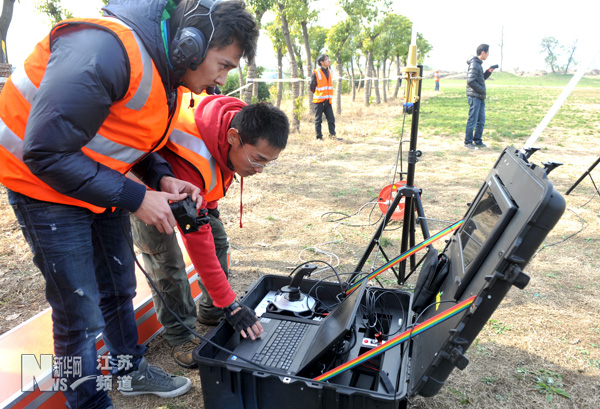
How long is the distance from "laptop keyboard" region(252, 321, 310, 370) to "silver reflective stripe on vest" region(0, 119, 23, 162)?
4.38 feet

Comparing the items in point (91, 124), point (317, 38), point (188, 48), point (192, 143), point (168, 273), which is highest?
point (317, 38)

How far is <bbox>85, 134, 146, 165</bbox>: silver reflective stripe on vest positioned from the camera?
4.66 ft

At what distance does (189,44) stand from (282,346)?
1.47 meters

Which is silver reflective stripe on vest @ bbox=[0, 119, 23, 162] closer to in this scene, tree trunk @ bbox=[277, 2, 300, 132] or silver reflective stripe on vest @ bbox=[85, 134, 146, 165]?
silver reflective stripe on vest @ bbox=[85, 134, 146, 165]

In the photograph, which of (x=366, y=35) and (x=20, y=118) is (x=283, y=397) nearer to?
(x=20, y=118)

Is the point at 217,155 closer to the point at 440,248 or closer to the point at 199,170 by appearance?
the point at 199,170

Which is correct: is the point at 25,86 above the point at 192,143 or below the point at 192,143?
above

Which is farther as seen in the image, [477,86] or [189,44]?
[477,86]

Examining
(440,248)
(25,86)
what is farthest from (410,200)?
(25,86)

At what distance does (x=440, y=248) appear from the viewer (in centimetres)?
409

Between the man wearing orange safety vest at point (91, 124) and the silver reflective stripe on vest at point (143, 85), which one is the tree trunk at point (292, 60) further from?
the silver reflective stripe on vest at point (143, 85)

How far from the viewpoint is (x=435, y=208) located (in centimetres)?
523

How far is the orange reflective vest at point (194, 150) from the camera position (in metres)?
1.88

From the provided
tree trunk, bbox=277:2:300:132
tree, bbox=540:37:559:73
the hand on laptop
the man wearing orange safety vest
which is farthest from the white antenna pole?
tree, bbox=540:37:559:73
